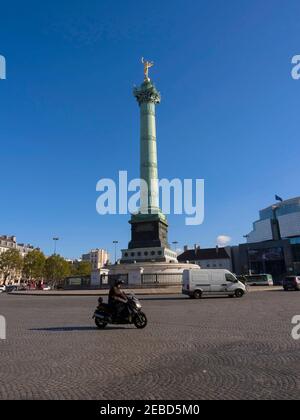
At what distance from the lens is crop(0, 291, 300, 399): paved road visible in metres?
5.30

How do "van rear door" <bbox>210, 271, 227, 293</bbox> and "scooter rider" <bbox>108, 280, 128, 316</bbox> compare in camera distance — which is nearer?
"scooter rider" <bbox>108, 280, 128, 316</bbox>

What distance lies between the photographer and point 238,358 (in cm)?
729

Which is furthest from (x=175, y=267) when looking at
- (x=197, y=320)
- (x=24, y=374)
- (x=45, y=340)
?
(x=24, y=374)

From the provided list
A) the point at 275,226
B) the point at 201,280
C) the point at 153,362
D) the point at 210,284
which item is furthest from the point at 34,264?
the point at 153,362

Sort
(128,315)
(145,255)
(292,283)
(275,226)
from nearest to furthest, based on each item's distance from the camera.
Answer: (128,315) → (292,283) → (145,255) → (275,226)

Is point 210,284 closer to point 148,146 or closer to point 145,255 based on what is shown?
point 145,255

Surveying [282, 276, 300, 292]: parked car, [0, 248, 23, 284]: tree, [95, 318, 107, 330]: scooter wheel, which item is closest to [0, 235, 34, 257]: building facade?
[0, 248, 23, 284]: tree

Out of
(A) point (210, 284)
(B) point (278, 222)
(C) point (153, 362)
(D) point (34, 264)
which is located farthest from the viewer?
(B) point (278, 222)

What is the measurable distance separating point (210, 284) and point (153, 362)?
2011 cm

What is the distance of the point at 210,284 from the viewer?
87.4ft

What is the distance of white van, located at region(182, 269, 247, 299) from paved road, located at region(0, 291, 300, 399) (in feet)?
47.4

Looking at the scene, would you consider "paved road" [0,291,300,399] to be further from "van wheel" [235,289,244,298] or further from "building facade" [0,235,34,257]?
"building facade" [0,235,34,257]
